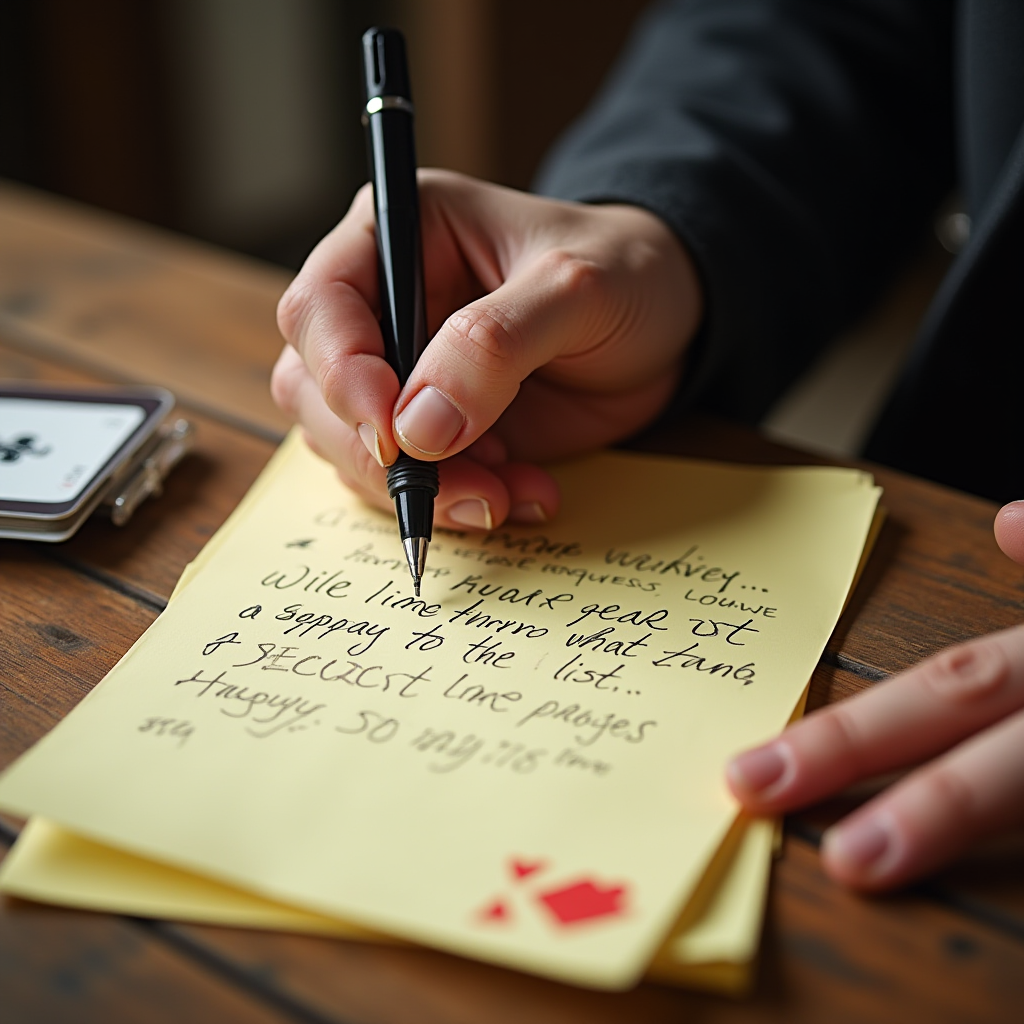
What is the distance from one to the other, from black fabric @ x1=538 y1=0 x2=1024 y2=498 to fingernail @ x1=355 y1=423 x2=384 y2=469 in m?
0.24

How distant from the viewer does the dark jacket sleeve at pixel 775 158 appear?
73 centimetres

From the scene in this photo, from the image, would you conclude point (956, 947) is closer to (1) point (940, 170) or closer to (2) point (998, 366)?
(2) point (998, 366)

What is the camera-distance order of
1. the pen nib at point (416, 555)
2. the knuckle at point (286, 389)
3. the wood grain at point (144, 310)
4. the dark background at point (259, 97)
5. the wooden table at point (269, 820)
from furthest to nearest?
the dark background at point (259, 97) < the wood grain at point (144, 310) < the knuckle at point (286, 389) < the pen nib at point (416, 555) < the wooden table at point (269, 820)

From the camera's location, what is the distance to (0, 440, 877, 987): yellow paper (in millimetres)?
366

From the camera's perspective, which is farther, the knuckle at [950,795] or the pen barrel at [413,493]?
the pen barrel at [413,493]

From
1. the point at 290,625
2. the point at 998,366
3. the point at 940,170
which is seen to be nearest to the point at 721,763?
the point at 290,625

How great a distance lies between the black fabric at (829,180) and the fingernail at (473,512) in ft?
0.66

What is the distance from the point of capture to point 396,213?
61 centimetres

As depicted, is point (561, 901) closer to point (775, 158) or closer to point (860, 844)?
point (860, 844)

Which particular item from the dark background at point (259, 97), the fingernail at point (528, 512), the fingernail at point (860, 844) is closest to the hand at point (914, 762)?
the fingernail at point (860, 844)

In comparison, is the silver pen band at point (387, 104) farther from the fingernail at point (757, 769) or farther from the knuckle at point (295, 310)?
the fingernail at point (757, 769)

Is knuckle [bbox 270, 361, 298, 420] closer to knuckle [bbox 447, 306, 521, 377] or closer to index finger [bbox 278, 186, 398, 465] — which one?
index finger [bbox 278, 186, 398, 465]

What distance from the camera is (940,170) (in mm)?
1045

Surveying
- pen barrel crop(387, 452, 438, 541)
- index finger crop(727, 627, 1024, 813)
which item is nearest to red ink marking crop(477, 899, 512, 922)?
index finger crop(727, 627, 1024, 813)
